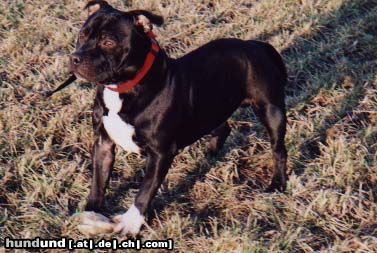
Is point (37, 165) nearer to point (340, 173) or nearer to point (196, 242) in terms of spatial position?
point (196, 242)

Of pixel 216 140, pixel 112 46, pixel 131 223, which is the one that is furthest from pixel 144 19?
pixel 216 140

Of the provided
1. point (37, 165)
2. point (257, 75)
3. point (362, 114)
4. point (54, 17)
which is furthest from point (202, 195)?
point (54, 17)

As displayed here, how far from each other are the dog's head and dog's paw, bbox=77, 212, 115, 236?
3.01 feet

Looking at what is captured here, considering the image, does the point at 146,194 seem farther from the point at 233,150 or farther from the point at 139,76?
the point at 233,150

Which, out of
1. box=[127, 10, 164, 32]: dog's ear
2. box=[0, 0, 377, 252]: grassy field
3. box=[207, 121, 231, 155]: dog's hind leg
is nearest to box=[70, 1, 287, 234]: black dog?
box=[127, 10, 164, 32]: dog's ear

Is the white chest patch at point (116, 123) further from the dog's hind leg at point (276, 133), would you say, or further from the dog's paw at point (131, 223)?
the dog's hind leg at point (276, 133)

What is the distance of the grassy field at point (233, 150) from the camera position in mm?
4102

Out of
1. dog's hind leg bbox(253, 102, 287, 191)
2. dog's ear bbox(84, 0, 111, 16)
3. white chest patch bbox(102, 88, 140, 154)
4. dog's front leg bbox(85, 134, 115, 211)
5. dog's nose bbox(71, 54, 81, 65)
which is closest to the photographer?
dog's nose bbox(71, 54, 81, 65)

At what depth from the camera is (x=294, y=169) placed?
479 cm

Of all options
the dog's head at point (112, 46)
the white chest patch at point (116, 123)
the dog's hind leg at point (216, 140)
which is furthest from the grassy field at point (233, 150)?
the dog's head at point (112, 46)

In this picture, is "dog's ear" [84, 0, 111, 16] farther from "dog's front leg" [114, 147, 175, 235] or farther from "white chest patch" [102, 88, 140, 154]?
"dog's front leg" [114, 147, 175, 235]

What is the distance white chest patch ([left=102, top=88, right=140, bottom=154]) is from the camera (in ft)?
12.7

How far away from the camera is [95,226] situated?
3.95 meters

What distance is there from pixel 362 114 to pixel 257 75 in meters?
1.53
